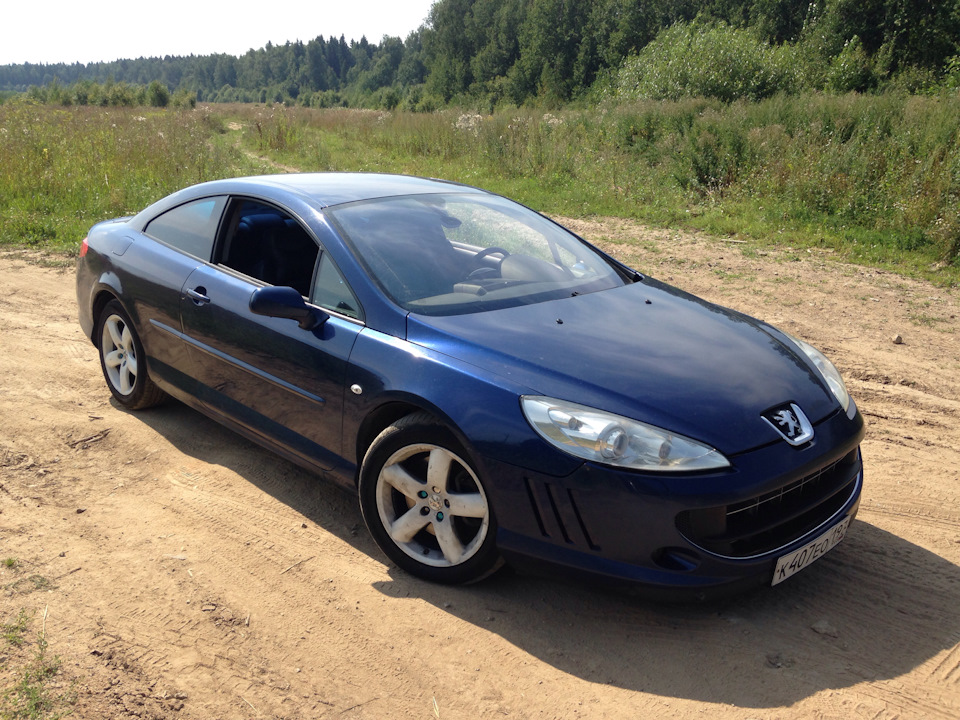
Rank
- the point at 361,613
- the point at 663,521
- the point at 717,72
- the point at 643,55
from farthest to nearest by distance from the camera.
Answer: the point at 643,55 → the point at 717,72 → the point at 361,613 → the point at 663,521

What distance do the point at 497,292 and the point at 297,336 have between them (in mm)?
911

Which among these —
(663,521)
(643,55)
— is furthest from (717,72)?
(663,521)

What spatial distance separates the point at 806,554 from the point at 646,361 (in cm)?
90

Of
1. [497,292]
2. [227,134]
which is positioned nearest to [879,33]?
[227,134]

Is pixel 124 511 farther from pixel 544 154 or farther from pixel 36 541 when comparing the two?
pixel 544 154

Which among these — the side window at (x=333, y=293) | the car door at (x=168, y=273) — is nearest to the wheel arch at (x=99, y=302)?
the car door at (x=168, y=273)

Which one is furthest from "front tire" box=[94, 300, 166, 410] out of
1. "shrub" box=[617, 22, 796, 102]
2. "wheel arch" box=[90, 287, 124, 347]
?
"shrub" box=[617, 22, 796, 102]

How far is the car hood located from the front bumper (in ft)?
0.50

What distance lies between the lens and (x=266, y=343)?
3539 millimetres

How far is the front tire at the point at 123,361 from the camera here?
4.60 m

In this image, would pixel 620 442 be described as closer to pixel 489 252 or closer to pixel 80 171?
pixel 489 252

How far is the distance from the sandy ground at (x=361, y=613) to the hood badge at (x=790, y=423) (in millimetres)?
666

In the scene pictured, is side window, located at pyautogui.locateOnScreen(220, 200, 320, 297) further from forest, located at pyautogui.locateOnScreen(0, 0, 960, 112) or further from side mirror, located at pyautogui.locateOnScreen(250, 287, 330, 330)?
forest, located at pyautogui.locateOnScreen(0, 0, 960, 112)

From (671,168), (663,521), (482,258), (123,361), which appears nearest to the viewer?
(663,521)
